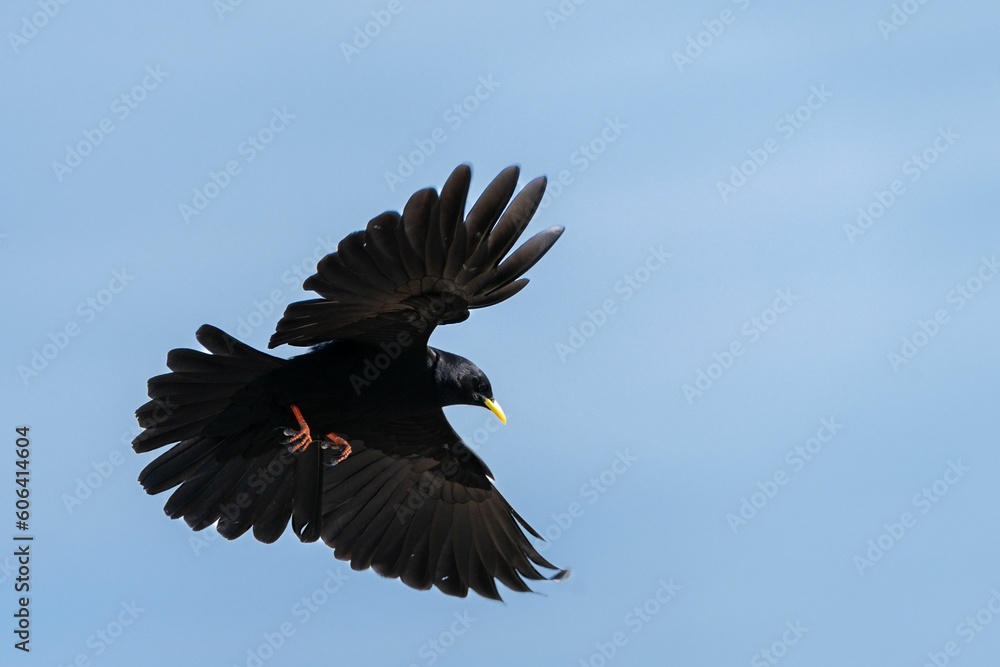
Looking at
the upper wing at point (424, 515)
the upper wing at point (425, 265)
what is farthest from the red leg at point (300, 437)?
the upper wing at point (424, 515)

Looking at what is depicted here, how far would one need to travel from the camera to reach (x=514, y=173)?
10.2 meters

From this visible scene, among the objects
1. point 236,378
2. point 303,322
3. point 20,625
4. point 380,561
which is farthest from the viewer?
point 380,561

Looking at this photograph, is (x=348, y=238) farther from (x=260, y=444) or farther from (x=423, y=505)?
(x=423, y=505)

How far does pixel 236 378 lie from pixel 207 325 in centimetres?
59

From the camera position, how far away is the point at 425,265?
1062cm

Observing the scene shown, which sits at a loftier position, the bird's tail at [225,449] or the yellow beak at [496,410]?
the yellow beak at [496,410]

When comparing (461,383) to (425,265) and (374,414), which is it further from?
(425,265)

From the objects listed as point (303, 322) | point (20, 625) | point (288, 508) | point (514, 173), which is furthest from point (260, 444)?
point (514, 173)

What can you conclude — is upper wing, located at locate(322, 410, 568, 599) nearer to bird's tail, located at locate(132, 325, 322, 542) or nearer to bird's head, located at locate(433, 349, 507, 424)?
bird's tail, located at locate(132, 325, 322, 542)

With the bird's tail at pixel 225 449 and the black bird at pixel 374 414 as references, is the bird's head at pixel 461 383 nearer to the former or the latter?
the black bird at pixel 374 414

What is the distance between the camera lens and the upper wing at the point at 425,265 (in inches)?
402

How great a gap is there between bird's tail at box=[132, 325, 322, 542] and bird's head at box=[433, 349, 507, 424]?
54.4 inches

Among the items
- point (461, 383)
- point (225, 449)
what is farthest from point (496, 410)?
point (225, 449)

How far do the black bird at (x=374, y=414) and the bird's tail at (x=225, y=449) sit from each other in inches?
0.5
